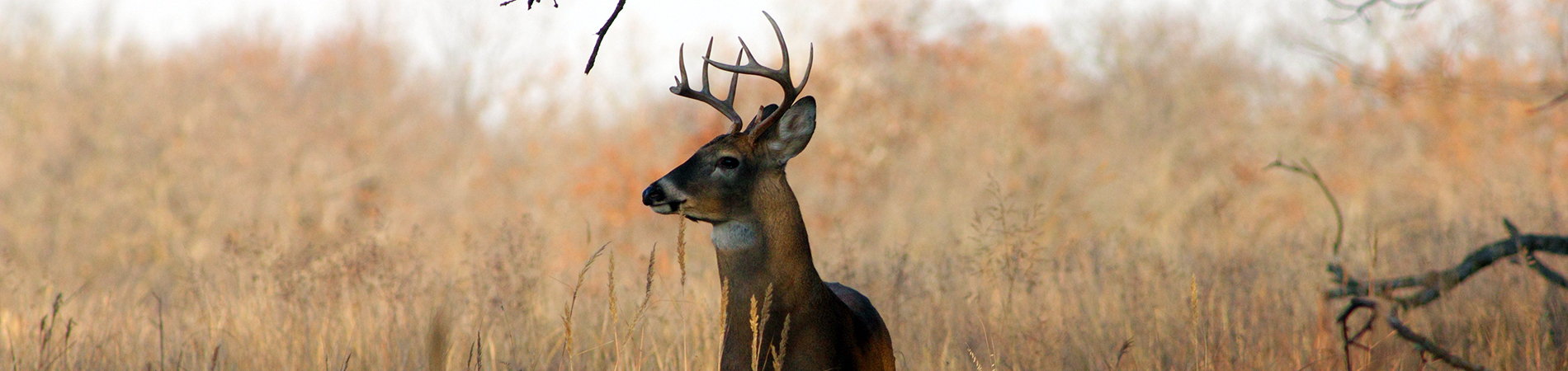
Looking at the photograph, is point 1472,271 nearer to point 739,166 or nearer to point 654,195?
point 739,166

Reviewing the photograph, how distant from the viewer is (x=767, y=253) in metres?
3.32

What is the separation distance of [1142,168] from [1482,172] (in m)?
4.22

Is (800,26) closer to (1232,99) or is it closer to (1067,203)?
(1067,203)

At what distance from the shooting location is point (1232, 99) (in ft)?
69.6

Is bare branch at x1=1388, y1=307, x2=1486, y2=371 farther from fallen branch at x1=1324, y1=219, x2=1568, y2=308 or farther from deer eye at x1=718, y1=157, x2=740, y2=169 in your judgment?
deer eye at x1=718, y1=157, x2=740, y2=169

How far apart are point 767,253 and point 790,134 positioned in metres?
0.45

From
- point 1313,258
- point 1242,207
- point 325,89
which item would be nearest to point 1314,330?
point 1313,258

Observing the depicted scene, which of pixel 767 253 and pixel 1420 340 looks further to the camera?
pixel 767 253

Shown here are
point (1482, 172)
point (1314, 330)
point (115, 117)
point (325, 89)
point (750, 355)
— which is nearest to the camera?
point (750, 355)

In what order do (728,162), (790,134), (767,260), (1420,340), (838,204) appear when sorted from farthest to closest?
1. (838,204)
2. (790,134)
3. (728,162)
4. (767,260)
5. (1420,340)

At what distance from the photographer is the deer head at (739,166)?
3379 millimetres

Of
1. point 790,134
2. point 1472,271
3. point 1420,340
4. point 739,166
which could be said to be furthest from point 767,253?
point 1472,271

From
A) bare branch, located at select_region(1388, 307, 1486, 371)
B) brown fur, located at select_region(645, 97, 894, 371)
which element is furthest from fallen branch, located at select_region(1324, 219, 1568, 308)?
brown fur, located at select_region(645, 97, 894, 371)

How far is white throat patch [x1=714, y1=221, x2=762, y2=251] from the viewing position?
3344 millimetres
